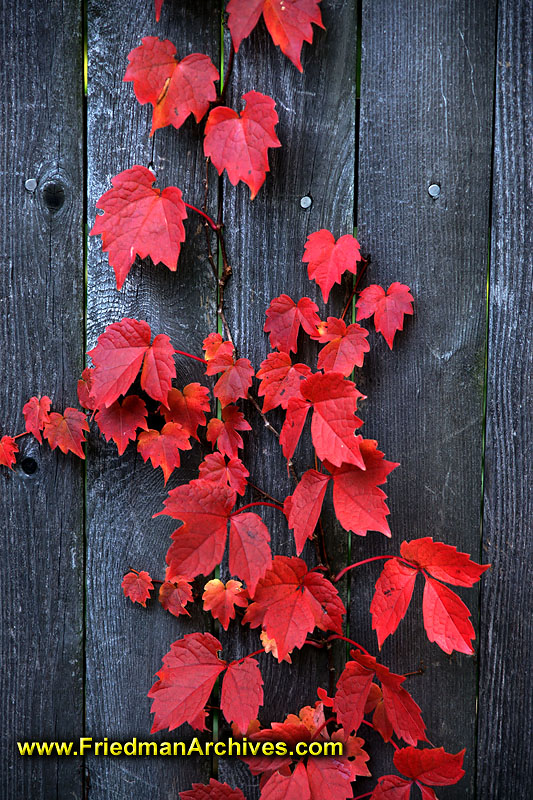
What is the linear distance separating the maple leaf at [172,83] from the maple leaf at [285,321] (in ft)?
1.30

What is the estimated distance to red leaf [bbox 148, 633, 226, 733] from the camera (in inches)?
41.3

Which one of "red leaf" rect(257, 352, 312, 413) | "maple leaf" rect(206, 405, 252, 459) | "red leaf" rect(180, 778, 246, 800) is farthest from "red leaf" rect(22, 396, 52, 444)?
"red leaf" rect(180, 778, 246, 800)

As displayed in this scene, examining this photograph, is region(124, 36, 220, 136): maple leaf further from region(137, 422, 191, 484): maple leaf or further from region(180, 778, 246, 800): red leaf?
region(180, 778, 246, 800): red leaf

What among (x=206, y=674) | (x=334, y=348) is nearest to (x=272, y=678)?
(x=206, y=674)

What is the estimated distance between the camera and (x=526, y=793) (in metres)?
1.22

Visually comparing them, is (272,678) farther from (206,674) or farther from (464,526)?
(464,526)

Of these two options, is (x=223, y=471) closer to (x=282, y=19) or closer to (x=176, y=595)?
(x=176, y=595)

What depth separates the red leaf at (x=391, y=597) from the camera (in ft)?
3.23

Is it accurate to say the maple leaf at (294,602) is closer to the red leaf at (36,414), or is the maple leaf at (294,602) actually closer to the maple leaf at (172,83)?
the red leaf at (36,414)

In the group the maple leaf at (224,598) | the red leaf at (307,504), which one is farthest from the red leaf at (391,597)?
the maple leaf at (224,598)

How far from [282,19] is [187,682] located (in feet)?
4.20

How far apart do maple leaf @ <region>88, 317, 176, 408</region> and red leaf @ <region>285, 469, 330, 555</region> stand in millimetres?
315

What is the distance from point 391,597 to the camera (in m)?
0.99

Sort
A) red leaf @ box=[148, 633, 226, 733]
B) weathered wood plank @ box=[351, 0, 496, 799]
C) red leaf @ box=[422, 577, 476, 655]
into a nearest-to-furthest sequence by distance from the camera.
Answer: red leaf @ box=[422, 577, 476, 655] → red leaf @ box=[148, 633, 226, 733] → weathered wood plank @ box=[351, 0, 496, 799]
